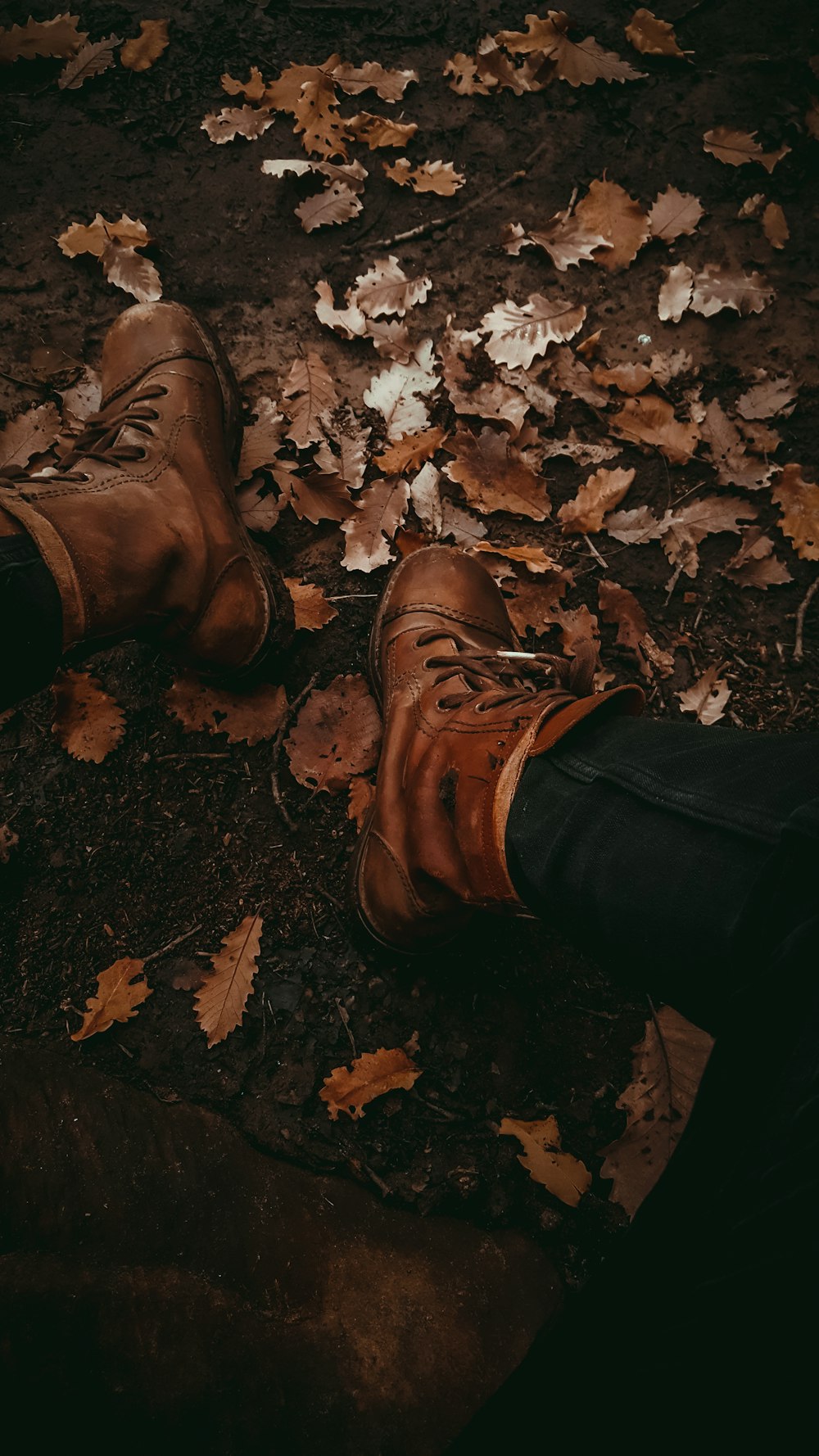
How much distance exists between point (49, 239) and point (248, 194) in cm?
76

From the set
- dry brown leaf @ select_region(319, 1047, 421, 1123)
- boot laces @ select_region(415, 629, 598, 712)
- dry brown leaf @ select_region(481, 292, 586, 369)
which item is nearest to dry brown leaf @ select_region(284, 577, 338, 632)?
boot laces @ select_region(415, 629, 598, 712)

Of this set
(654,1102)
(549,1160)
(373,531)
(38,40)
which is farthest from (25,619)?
(38,40)

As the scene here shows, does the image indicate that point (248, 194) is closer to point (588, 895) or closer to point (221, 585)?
point (221, 585)

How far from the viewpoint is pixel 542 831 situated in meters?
1.40

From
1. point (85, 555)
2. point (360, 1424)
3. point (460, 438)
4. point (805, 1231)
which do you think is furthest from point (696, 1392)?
point (460, 438)

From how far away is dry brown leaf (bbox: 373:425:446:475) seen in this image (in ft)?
7.88

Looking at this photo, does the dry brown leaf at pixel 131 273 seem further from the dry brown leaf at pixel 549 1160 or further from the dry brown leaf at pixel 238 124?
the dry brown leaf at pixel 549 1160

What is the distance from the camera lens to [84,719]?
2.28 m

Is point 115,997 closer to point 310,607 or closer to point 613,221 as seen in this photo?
point 310,607

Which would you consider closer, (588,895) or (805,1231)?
(805,1231)

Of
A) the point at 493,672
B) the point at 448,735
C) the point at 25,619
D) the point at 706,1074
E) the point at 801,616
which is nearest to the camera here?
the point at 706,1074

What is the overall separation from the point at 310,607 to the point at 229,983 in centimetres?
120

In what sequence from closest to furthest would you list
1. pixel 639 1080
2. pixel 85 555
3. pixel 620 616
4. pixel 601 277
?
pixel 85 555 < pixel 639 1080 < pixel 620 616 < pixel 601 277

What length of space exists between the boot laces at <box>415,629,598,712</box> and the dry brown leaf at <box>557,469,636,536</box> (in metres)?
0.57
